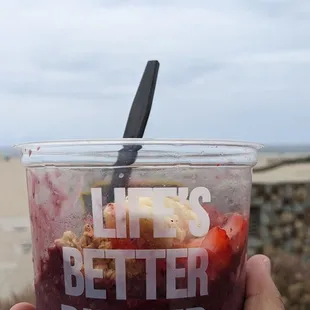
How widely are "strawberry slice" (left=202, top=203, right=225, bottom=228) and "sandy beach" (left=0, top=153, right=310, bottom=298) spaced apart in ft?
3.24

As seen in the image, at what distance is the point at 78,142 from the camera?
1.63ft

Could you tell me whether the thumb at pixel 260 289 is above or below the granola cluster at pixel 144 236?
below

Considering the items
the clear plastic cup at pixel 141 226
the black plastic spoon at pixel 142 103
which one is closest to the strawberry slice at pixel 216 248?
the clear plastic cup at pixel 141 226

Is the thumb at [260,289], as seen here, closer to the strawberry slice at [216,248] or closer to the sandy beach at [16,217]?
the strawberry slice at [216,248]

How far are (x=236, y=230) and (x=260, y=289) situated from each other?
9 centimetres

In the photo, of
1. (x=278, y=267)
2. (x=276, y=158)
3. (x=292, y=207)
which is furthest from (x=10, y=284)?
(x=276, y=158)

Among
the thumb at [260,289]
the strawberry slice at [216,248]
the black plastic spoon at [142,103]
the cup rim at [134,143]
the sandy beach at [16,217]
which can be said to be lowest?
the sandy beach at [16,217]

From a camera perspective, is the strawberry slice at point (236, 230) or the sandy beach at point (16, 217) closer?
the strawberry slice at point (236, 230)

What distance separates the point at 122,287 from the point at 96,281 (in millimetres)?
22

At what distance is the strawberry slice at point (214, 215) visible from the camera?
1.60 ft

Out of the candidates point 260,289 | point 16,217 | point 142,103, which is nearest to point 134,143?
point 142,103

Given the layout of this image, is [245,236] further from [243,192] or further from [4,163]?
[4,163]

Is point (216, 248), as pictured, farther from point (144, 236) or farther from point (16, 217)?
point (16, 217)

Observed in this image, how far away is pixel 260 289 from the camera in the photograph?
1.89 feet
